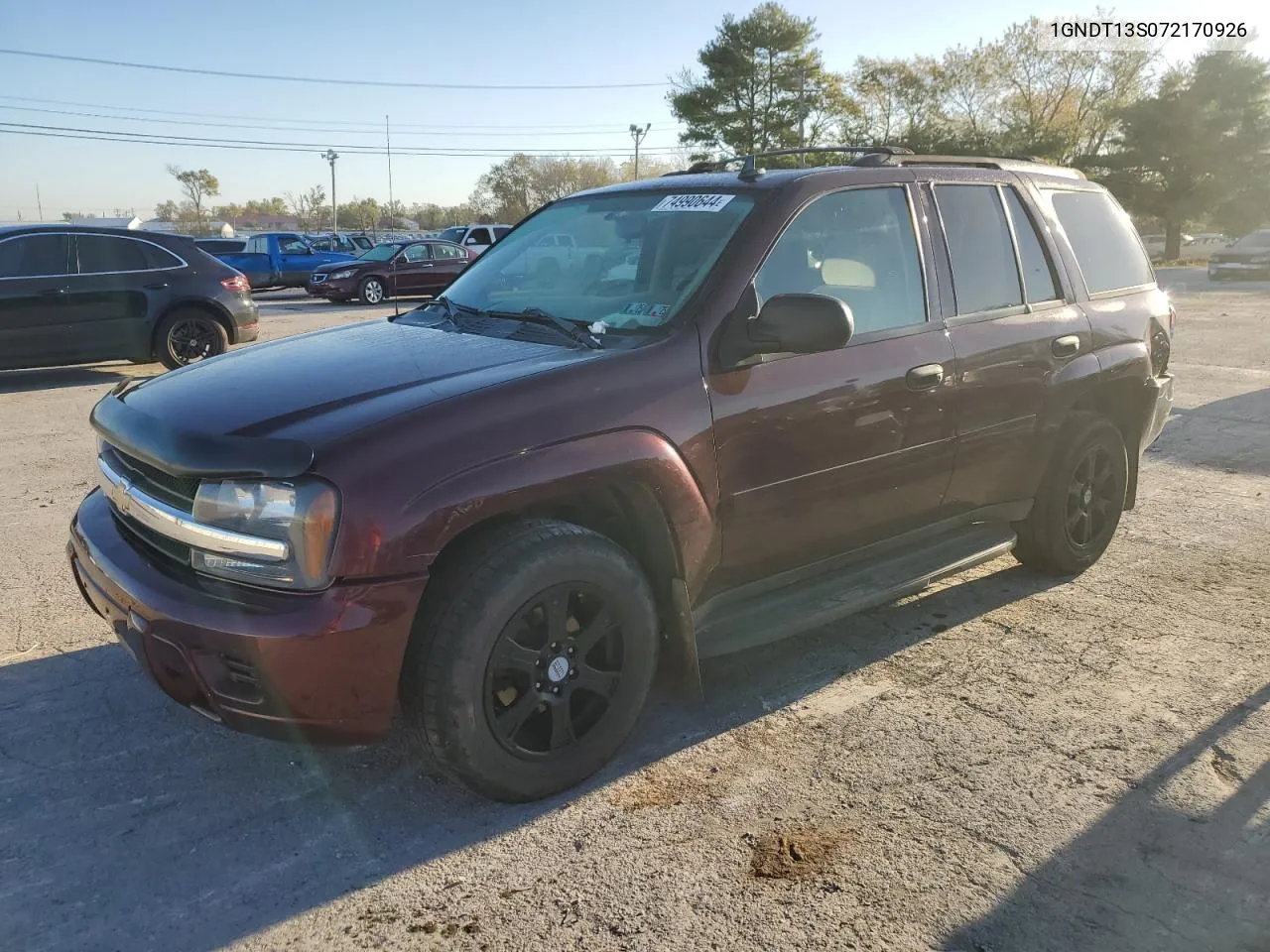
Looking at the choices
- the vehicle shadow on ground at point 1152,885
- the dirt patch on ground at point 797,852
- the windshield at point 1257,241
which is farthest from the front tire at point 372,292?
the windshield at point 1257,241

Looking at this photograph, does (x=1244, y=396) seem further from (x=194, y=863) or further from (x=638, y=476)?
(x=194, y=863)

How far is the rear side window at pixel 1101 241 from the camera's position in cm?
461

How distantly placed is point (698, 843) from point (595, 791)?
41 centimetres

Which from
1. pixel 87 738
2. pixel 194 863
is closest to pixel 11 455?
pixel 87 738

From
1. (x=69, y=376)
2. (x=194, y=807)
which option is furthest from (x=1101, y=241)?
(x=69, y=376)

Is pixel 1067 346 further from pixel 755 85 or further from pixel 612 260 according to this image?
pixel 755 85

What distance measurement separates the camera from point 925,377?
3662mm

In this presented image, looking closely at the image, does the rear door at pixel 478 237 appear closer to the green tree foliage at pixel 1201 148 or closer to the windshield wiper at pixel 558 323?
the windshield wiper at pixel 558 323

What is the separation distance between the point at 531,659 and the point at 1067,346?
9.49 ft

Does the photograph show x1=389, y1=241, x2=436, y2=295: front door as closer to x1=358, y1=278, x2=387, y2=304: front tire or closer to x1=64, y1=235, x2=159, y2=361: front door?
x1=358, y1=278, x2=387, y2=304: front tire

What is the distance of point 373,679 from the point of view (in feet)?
8.38

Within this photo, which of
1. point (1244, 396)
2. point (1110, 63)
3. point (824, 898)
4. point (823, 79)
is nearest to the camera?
point (824, 898)

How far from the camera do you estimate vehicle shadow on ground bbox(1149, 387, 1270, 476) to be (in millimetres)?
7082

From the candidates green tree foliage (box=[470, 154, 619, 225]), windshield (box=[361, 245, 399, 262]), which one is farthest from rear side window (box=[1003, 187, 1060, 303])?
green tree foliage (box=[470, 154, 619, 225])
